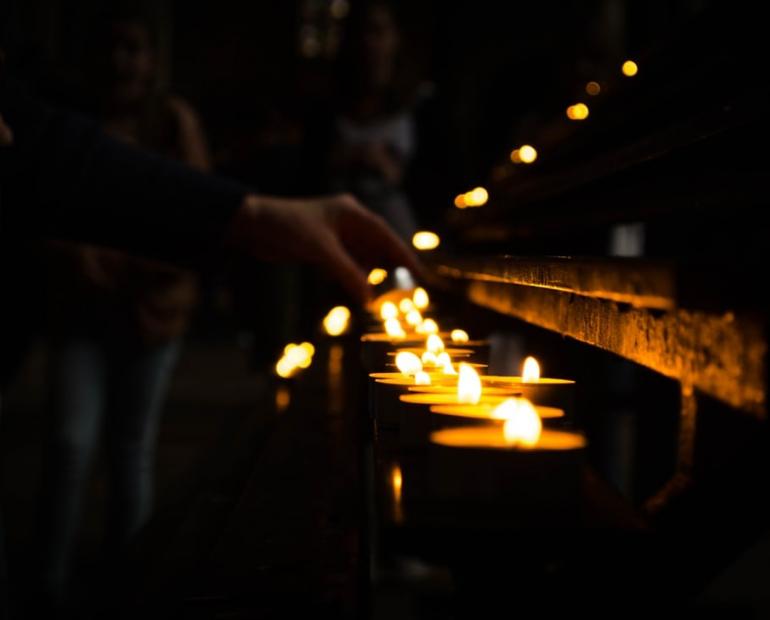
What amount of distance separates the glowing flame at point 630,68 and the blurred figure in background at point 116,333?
2.03 meters

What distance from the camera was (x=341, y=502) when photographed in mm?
1101

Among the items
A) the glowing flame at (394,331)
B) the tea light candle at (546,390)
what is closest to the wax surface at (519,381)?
the tea light candle at (546,390)

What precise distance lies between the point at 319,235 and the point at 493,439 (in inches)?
53.1

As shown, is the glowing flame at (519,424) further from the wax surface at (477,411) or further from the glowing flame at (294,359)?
the glowing flame at (294,359)

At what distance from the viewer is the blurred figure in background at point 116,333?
359 cm

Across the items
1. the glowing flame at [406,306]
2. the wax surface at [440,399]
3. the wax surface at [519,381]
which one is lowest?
the wax surface at [440,399]

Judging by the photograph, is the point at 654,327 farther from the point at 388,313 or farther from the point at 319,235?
the point at 319,235

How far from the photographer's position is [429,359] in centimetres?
115

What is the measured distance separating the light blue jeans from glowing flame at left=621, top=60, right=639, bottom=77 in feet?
7.64

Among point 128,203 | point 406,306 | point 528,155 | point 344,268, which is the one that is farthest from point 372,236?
point 528,155

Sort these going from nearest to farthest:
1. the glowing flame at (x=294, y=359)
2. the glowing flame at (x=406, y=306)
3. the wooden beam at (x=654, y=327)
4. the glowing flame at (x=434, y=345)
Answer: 1. the wooden beam at (x=654, y=327)
2. the glowing flame at (x=434, y=345)
3. the glowing flame at (x=406, y=306)
4. the glowing flame at (x=294, y=359)

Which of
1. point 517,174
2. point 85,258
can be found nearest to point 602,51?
point 517,174

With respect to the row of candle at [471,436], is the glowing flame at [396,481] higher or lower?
lower

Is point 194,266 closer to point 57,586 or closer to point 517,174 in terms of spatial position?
point 517,174
